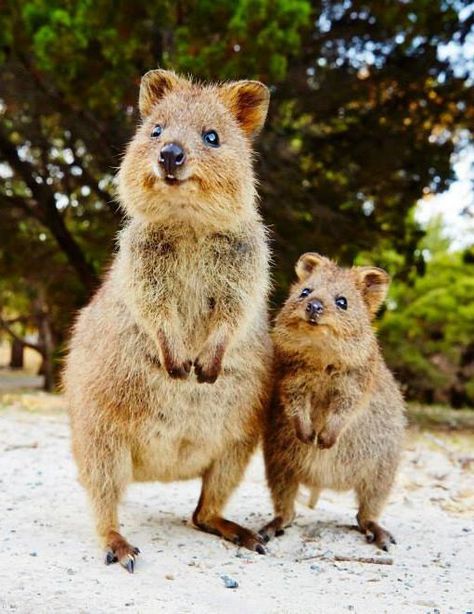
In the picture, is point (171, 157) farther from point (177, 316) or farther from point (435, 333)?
point (435, 333)

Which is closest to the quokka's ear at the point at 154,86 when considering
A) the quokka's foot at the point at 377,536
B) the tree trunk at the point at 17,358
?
the quokka's foot at the point at 377,536

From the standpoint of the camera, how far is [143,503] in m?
5.04

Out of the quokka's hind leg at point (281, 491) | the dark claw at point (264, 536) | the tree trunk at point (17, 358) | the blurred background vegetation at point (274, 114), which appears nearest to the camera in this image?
the dark claw at point (264, 536)

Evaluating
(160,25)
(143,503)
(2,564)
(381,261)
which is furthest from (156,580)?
(381,261)

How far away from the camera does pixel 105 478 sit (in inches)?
149

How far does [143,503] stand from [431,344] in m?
9.69

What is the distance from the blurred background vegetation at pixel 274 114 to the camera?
7980 millimetres

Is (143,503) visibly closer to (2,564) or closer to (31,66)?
(2,564)

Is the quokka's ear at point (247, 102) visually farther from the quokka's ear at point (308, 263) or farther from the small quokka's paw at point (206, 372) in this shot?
the small quokka's paw at point (206, 372)

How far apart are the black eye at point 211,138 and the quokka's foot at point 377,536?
89.3 inches

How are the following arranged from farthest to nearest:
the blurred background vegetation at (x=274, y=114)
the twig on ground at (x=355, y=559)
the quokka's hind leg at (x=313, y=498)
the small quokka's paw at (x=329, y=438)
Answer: the blurred background vegetation at (x=274, y=114) → the quokka's hind leg at (x=313, y=498) → the small quokka's paw at (x=329, y=438) → the twig on ground at (x=355, y=559)

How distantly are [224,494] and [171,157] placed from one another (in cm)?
191

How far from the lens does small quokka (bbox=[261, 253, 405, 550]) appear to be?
4109mm

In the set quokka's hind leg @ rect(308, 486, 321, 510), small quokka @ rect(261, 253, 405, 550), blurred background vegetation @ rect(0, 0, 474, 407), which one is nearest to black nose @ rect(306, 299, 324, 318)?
small quokka @ rect(261, 253, 405, 550)
